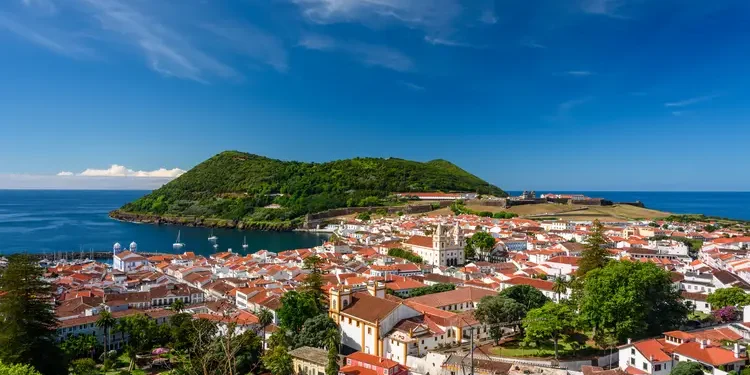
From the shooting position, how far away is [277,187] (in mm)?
124750

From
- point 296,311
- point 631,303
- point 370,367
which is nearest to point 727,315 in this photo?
point 631,303

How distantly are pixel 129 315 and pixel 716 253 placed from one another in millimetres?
46356

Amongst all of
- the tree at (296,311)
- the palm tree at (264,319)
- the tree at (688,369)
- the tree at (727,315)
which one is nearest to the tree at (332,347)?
the tree at (296,311)

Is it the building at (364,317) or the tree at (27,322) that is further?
the building at (364,317)

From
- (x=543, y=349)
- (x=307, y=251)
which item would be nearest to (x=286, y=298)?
(x=543, y=349)

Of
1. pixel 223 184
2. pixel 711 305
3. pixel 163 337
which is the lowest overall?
pixel 163 337

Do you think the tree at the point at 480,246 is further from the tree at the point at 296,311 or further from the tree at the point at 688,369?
the tree at the point at 688,369

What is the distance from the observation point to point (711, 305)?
Result: 2712 cm

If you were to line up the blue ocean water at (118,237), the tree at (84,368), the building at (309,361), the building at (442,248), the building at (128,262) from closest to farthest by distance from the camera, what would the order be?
the building at (309,361), the tree at (84,368), the building at (128,262), the building at (442,248), the blue ocean water at (118,237)

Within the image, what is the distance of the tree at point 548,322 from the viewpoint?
2023 cm

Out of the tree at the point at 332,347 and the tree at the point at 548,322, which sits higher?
the tree at the point at 548,322

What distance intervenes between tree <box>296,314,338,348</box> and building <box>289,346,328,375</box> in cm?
108

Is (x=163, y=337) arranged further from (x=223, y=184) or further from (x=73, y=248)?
(x=223, y=184)

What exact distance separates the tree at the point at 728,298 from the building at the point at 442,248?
2463 centimetres
